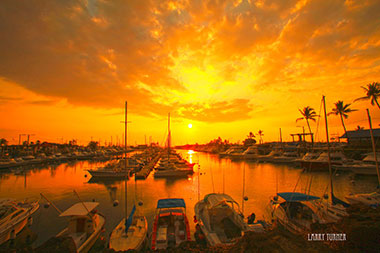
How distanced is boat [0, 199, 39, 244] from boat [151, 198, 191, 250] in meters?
10.6

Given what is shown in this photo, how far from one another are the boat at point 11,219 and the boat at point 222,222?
45.8ft

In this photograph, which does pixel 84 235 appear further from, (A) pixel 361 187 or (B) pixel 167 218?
(A) pixel 361 187

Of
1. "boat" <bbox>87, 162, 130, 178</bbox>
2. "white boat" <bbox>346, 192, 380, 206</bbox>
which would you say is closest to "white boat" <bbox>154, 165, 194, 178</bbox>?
"boat" <bbox>87, 162, 130, 178</bbox>

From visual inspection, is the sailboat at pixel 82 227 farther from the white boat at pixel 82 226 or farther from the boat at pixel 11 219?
the boat at pixel 11 219

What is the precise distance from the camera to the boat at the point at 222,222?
1205 centimetres

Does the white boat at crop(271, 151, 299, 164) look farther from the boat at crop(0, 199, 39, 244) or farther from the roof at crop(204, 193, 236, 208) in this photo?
the boat at crop(0, 199, 39, 244)

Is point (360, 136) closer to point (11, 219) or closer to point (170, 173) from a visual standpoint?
point (170, 173)

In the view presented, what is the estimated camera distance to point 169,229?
44.4 ft

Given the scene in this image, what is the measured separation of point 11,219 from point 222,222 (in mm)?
16736

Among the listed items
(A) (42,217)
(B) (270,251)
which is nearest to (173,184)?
A: (A) (42,217)

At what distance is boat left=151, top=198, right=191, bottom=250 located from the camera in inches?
439

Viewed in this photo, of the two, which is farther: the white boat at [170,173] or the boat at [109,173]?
the white boat at [170,173]

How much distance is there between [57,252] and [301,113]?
2887 inches

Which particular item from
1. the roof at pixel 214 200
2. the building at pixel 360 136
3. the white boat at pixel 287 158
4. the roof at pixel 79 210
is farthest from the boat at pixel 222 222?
the building at pixel 360 136
